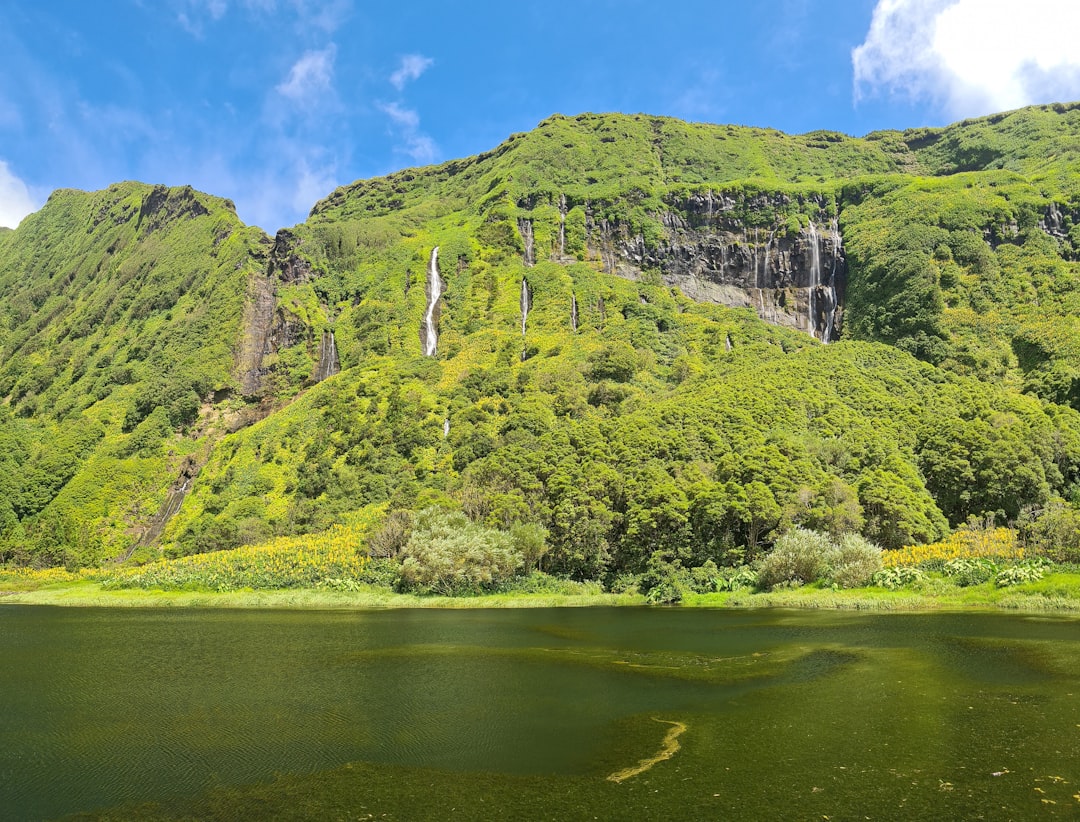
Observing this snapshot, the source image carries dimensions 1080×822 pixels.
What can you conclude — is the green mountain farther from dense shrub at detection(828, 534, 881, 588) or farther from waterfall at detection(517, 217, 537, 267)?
dense shrub at detection(828, 534, 881, 588)

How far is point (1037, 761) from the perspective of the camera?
1531 centimetres

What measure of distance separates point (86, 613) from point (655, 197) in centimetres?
16426

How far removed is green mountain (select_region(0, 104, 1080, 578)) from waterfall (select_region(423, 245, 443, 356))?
0.66m

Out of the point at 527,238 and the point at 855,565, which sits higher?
the point at 527,238

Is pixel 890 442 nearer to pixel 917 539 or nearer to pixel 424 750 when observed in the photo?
pixel 917 539

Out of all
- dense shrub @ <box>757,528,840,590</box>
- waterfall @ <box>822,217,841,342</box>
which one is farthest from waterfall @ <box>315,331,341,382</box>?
waterfall @ <box>822,217,841,342</box>

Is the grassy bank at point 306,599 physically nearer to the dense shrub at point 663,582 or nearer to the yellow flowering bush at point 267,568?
the yellow flowering bush at point 267,568

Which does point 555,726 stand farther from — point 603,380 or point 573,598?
point 603,380

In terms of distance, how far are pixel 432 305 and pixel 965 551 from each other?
130 m

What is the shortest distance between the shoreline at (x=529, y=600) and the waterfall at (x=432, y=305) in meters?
83.6

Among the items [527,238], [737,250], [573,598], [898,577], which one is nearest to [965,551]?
[898,577]

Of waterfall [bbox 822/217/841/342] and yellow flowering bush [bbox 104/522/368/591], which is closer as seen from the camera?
yellow flowering bush [bbox 104/522/368/591]

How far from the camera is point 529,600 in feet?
224

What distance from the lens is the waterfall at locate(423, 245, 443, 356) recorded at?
6220 inches
